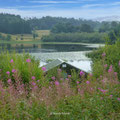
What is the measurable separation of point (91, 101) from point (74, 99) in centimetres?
27

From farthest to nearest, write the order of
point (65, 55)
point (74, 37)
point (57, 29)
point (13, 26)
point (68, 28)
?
point (57, 29) → point (68, 28) → point (13, 26) → point (74, 37) → point (65, 55)

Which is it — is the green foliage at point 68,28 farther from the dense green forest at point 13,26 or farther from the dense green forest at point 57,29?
the dense green forest at point 13,26

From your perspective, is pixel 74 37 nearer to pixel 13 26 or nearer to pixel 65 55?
pixel 13 26

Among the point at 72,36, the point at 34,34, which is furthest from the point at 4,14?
the point at 72,36

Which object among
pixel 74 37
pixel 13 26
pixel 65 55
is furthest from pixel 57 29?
pixel 65 55

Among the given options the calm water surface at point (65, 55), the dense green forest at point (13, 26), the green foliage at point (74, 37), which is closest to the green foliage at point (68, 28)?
the green foliage at point (74, 37)

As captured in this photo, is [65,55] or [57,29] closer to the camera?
[65,55]

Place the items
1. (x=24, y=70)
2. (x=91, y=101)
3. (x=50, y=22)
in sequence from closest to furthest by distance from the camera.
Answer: (x=91, y=101) < (x=24, y=70) < (x=50, y=22)

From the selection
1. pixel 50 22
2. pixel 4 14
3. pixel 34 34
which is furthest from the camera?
pixel 50 22

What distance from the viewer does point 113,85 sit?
143 inches

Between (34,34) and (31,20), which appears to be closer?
(34,34)

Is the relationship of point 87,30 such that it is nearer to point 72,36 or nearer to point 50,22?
point 72,36

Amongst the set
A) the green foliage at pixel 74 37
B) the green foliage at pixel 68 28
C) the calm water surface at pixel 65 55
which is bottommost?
the calm water surface at pixel 65 55

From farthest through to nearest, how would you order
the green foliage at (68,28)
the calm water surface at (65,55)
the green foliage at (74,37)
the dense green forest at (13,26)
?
the green foliage at (68,28) → the dense green forest at (13,26) → the green foliage at (74,37) → the calm water surface at (65,55)
